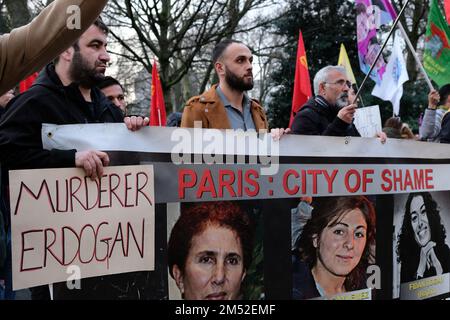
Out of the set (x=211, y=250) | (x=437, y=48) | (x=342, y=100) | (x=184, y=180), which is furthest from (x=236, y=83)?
(x=437, y=48)

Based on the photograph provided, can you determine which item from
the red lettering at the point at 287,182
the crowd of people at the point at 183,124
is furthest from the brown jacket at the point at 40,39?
the red lettering at the point at 287,182

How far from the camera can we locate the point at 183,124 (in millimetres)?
3539

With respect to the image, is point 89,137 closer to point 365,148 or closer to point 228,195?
point 228,195

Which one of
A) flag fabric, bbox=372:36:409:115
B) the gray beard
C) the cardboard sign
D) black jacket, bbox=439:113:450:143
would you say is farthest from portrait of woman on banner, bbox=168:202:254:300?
flag fabric, bbox=372:36:409:115

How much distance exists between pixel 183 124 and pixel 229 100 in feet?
1.29

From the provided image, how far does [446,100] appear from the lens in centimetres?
665

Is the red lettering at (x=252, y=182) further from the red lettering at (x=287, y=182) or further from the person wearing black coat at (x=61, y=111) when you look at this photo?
the person wearing black coat at (x=61, y=111)

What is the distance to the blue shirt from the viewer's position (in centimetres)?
365

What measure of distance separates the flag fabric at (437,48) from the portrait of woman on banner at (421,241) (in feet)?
9.64

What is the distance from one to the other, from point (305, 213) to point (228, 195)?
1.60 ft

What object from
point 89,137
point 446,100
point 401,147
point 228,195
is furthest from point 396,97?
point 89,137
